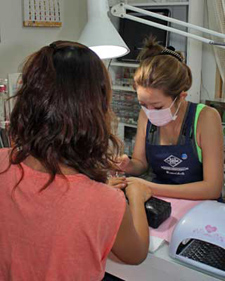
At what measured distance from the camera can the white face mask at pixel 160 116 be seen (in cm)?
150

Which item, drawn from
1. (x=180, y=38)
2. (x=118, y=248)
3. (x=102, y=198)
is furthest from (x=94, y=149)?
(x=180, y=38)

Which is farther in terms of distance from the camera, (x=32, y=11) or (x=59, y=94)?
(x=32, y=11)

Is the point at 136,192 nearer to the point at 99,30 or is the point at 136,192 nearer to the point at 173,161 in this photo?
the point at 173,161

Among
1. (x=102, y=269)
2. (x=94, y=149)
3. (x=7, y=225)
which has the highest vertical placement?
(x=94, y=149)

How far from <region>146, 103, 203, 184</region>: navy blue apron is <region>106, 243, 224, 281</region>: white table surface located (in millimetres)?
546

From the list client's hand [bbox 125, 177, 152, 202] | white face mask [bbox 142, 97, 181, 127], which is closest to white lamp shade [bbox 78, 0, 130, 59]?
white face mask [bbox 142, 97, 181, 127]

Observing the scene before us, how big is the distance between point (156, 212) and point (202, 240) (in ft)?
0.60

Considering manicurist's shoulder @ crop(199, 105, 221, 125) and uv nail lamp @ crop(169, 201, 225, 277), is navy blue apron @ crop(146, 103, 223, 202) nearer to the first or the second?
manicurist's shoulder @ crop(199, 105, 221, 125)


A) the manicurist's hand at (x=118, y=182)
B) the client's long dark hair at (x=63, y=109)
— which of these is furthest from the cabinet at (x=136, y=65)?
the client's long dark hair at (x=63, y=109)

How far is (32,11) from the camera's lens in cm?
208

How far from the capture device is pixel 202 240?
0.94m

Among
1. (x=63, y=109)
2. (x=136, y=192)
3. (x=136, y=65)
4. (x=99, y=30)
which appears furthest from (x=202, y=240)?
(x=136, y=65)

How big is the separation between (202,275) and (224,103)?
4.20 ft

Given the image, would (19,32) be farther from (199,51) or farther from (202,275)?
(202,275)
